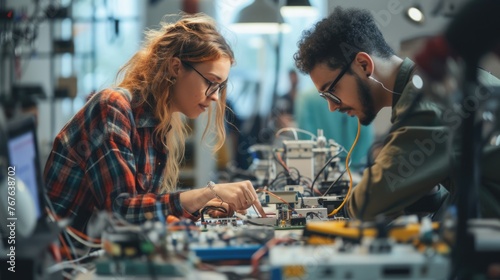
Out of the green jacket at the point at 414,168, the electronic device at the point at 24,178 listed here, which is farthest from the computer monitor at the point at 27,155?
the green jacket at the point at 414,168

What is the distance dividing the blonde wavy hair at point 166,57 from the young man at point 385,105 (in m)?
0.35

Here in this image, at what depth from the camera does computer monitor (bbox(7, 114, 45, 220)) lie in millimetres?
1687

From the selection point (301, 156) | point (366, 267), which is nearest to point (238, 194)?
point (301, 156)

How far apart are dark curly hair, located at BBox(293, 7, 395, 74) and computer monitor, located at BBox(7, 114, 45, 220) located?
112 centimetres

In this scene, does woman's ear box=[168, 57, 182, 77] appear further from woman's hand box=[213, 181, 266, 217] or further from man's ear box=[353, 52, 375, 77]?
man's ear box=[353, 52, 375, 77]

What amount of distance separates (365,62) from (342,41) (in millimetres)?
119

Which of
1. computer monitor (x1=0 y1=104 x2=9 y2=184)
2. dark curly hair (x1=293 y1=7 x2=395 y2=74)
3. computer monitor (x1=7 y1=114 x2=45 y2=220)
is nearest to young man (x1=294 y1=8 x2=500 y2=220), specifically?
dark curly hair (x1=293 y1=7 x2=395 y2=74)

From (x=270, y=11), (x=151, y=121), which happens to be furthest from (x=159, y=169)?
(x=270, y=11)

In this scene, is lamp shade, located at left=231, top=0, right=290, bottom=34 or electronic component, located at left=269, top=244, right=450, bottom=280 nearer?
electronic component, located at left=269, top=244, right=450, bottom=280

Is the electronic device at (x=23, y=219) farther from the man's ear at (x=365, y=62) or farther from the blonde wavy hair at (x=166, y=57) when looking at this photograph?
the man's ear at (x=365, y=62)

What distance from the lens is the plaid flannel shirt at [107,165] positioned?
2367 millimetres

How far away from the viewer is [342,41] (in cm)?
265

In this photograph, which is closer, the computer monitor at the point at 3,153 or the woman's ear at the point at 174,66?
the computer monitor at the point at 3,153

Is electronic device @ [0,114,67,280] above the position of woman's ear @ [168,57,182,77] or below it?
below
